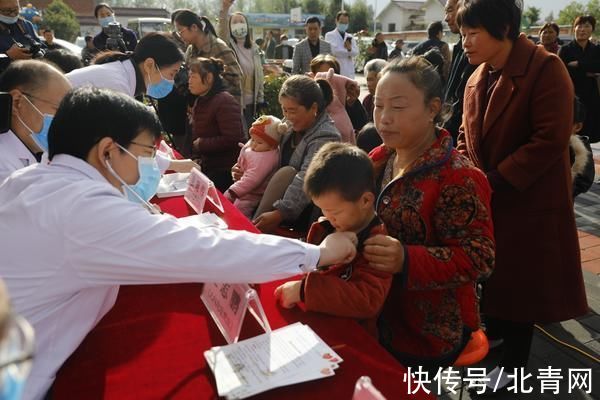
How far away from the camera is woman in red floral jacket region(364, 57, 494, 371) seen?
1.39m

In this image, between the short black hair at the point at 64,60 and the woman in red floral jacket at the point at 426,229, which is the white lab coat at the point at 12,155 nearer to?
the woman in red floral jacket at the point at 426,229

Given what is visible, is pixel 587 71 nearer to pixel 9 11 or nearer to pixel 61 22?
pixel 9 11

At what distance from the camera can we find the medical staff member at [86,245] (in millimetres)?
1087

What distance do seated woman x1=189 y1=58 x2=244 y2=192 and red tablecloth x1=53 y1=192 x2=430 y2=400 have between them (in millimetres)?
2165

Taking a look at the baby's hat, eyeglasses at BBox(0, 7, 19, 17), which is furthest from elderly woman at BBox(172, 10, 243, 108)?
the baby's hat

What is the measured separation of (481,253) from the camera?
1395 millimetres

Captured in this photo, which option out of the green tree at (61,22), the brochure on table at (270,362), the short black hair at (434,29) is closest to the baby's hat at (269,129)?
the brochure on table at (270,362)

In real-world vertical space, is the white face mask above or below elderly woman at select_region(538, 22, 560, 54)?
above

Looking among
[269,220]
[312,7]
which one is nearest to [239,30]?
[269,220]

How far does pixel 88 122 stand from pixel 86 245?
37 cm

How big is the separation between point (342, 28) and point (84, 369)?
6.96m

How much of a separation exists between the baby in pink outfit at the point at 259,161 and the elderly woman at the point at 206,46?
1.63m

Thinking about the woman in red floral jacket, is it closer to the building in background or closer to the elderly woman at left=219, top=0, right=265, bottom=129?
the elderly woman at left=219, top=0, right=265, bottom=129

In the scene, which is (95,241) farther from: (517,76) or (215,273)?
(517,76)
